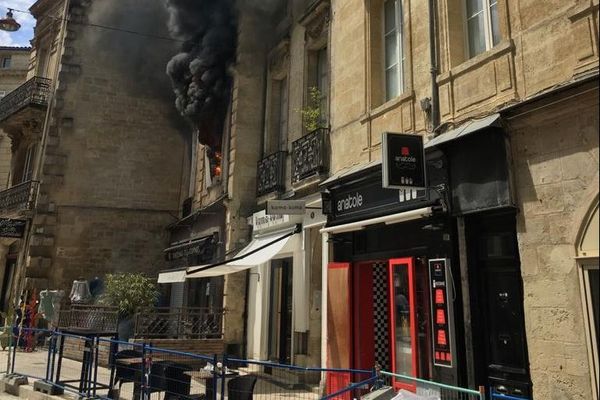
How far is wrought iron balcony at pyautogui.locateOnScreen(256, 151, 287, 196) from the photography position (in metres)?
10.9

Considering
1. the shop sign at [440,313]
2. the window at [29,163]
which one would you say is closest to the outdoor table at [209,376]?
the shop sign at [440,313]

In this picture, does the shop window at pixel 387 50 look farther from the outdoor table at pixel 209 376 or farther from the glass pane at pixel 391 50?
the outdoor table at pixel 209 376

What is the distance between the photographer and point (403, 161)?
20.6 feet

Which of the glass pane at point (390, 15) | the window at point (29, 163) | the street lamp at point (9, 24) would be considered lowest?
the glass pane at point (390, 15)

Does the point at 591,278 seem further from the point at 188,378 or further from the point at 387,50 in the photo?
the point at 387,50

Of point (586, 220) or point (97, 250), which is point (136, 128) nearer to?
point (97, 250)

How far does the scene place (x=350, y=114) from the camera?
8.59 meters

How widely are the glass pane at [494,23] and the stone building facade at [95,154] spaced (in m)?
14.2

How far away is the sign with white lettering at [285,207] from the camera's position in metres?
8.96

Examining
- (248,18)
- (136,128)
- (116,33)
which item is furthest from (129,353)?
(116,33)

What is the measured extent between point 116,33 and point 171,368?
53.5 ft

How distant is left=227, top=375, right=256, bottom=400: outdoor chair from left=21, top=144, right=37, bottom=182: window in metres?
17.2

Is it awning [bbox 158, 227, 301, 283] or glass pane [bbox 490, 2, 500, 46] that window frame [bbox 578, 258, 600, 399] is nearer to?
glass pane [bbox 490, 2, 500, 46]

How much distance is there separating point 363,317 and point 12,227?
1425 cm
